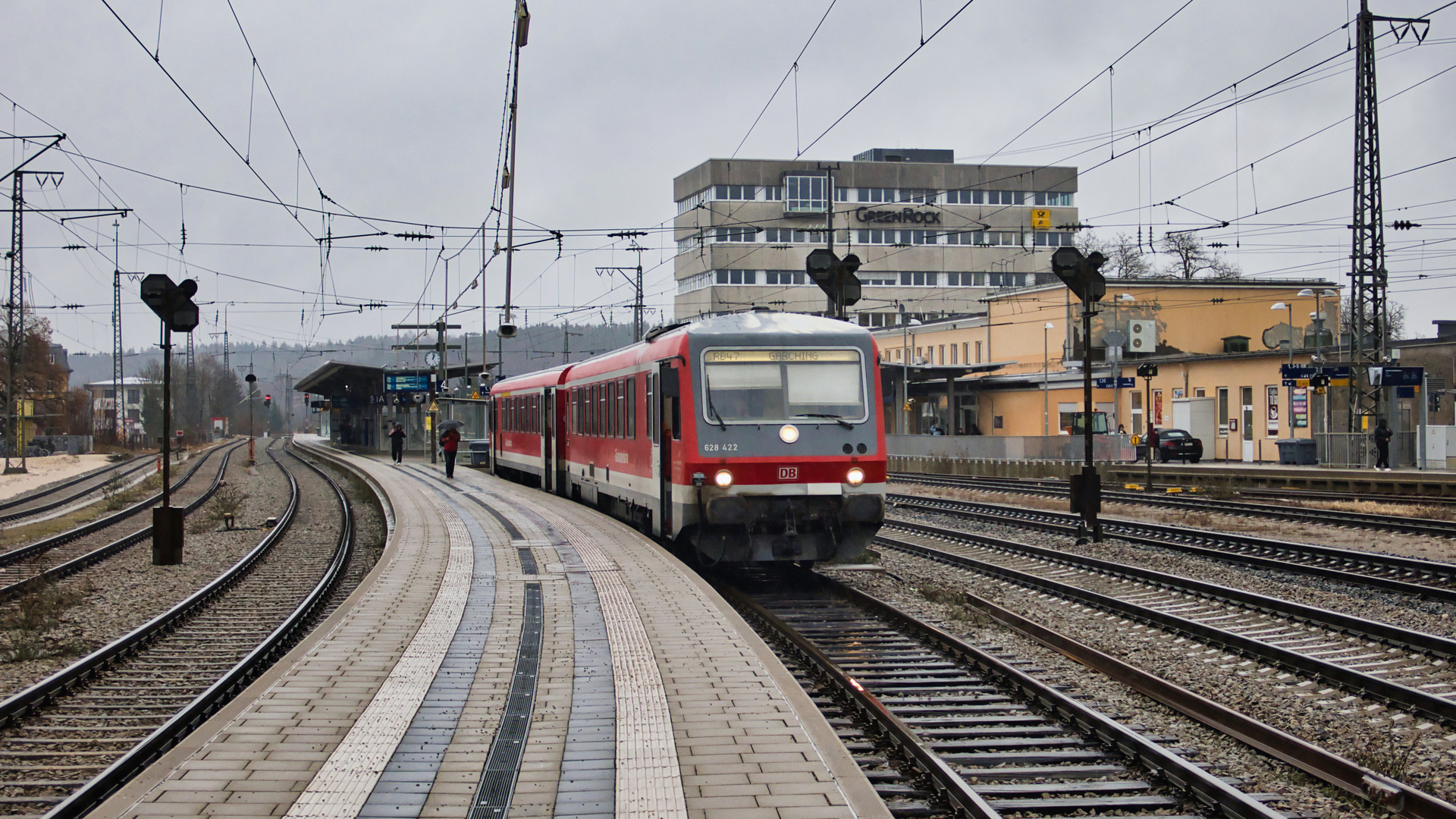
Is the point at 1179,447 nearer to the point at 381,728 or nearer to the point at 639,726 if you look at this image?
the point at 639,726

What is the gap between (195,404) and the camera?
100562 mm

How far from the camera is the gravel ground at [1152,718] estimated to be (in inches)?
247

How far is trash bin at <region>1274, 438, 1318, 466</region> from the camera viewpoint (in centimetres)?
3728

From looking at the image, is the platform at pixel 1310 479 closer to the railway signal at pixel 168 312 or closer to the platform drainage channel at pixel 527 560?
the platform drainage channel at pixel 527 560

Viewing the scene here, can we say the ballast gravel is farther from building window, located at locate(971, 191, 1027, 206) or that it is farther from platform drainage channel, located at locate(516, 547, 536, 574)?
building window, located at locate(971, 191, 1027, 206)

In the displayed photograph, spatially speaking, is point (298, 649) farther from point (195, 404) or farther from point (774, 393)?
point (195, 404)

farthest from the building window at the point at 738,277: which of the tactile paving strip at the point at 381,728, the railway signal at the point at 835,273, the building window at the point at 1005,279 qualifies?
the tactile paving strip at the point at 381,728

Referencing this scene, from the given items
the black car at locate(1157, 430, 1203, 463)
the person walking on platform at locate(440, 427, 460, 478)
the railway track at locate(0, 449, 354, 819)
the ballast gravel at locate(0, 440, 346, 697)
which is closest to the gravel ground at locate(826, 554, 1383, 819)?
the railway track at locate(0, 449, 354, 819)

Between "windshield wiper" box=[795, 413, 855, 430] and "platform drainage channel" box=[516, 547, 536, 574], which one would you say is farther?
"windshield wiper" box=[795, 413, 855, 430]

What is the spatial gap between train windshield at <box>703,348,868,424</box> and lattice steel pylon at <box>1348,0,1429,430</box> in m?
23.8

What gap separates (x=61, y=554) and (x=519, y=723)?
15.5m

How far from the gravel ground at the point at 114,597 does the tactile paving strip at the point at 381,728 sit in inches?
121

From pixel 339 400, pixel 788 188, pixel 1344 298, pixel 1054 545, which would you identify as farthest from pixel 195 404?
pixel 1054 545

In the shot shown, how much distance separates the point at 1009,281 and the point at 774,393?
78267mm
